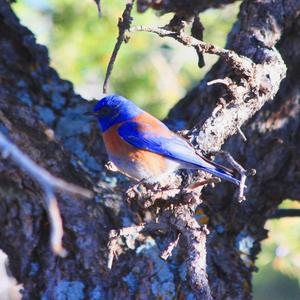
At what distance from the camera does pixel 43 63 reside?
15.4ft

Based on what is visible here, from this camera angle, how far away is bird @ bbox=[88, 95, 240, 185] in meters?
3.70

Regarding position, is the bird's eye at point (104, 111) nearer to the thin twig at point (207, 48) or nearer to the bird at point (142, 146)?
the bird at point (142, 146)

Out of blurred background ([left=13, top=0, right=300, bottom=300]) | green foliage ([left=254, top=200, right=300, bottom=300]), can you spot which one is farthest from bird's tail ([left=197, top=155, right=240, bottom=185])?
blurred background ([left=13, top=0, right=300, bottom=300])

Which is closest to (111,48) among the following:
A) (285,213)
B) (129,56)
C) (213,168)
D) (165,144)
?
(129,56)

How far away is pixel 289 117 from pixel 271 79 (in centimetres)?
83

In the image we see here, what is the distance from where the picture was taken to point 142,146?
13.6 feet

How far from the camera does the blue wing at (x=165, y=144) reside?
3611mm

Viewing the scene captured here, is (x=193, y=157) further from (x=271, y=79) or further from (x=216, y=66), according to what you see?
(x=216, y=66)

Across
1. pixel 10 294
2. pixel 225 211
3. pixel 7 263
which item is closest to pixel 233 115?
pixel 225 211

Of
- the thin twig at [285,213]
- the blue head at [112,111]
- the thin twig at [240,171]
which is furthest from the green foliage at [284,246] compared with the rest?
the thin twig at [240,171]

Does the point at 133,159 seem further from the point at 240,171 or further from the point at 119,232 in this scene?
the point at 240,171

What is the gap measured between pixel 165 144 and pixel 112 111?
556mm

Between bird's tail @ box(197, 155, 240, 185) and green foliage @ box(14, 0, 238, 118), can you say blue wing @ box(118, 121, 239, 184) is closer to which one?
bird's tail @ box(197, 155, 240, 185)

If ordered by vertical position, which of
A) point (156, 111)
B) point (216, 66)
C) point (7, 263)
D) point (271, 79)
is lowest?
point (7, 263)
